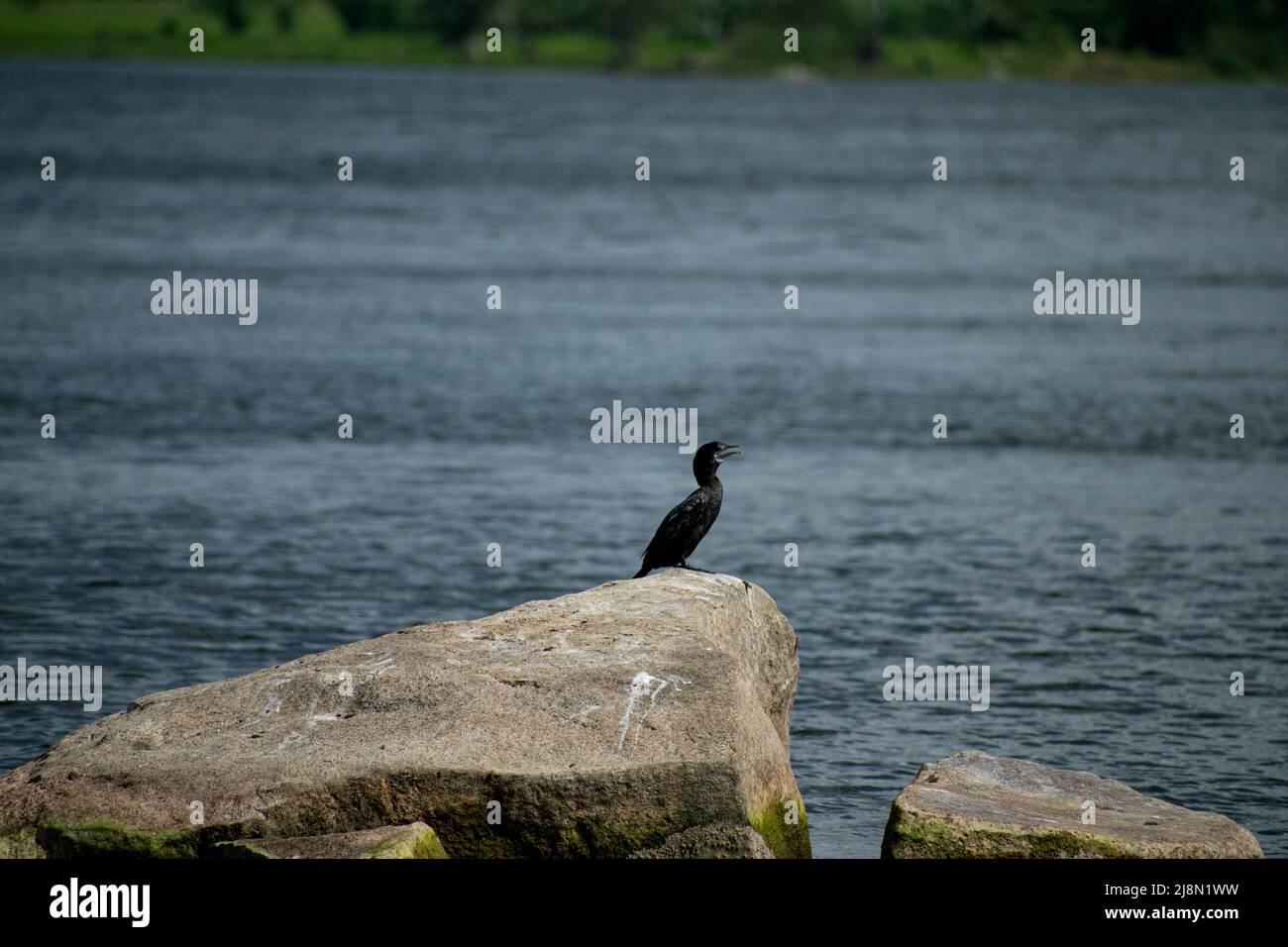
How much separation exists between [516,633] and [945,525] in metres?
13.7

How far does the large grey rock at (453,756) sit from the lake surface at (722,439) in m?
3.08

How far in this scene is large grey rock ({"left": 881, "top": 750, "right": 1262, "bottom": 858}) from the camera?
472 inches

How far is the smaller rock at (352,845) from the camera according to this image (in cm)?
1086

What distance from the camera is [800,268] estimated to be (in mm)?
56938

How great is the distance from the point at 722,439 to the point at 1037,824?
19110 millimetres

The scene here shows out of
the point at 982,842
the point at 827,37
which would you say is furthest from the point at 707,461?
the point at 827,37

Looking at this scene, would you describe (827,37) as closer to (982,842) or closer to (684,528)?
(684,528)

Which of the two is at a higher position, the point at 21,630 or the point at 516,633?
the point at 516,633

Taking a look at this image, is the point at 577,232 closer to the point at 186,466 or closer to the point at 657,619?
the point at 186,466
